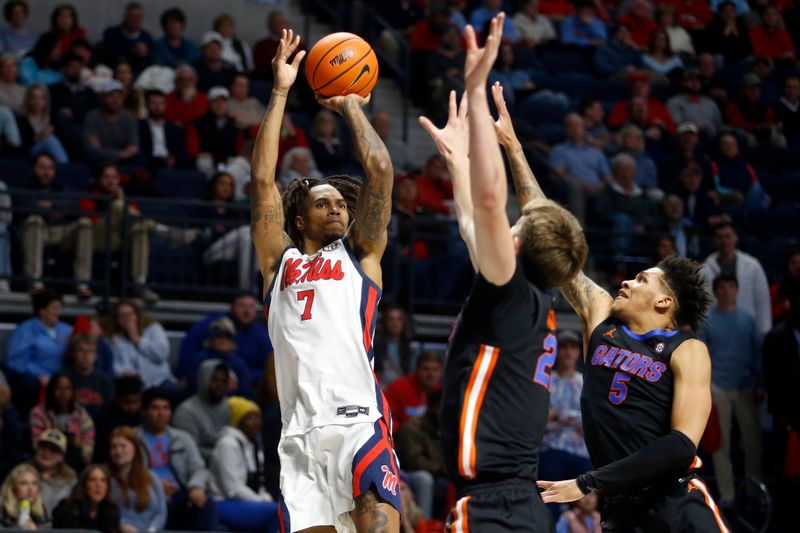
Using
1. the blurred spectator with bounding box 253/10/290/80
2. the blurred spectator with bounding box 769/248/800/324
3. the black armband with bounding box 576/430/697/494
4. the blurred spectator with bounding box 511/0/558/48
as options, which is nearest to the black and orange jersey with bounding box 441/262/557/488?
the black armband with bounding box 576/430/697/494

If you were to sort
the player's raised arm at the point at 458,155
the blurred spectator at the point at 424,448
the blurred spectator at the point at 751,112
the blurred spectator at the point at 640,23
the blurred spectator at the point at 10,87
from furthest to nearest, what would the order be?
1. the blurred spectator at the point at 640,23
2. the blurred spectator at the point at 751,112
3. the blurred spectator at the point at 10,87
4. the blurred spectator at the point at 424,448
5. the player's raised arm at the point at 458,155

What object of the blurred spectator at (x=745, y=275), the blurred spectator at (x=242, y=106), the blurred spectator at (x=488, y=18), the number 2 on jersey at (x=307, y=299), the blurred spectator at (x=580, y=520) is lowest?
the blurred spectator at (x=580, y=520)

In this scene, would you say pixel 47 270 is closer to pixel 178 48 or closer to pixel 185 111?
pixel 185 111

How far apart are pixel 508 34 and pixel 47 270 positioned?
7177mm

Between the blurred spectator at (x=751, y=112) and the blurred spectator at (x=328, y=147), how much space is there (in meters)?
5.76

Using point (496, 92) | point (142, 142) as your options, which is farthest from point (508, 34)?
point (496, 92)

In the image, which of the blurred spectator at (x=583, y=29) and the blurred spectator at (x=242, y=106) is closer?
the blurred spectator at (x=242, y=106)

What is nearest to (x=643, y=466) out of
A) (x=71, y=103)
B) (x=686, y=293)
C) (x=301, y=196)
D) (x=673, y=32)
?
(x=686, y=293)

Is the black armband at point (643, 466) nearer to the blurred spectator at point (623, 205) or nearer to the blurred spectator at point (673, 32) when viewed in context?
the blurred spectator at point (623, 205)

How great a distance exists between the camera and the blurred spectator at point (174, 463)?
10602 millimetres

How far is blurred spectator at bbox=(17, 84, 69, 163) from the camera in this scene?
43.8ft

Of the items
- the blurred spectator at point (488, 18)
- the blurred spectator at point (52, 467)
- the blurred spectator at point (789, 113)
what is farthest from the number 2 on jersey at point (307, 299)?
the blurred spectator at point (789, 113)

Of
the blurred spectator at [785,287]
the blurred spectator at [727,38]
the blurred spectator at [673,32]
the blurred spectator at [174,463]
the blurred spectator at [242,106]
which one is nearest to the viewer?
the blurred spectator at [174,463]

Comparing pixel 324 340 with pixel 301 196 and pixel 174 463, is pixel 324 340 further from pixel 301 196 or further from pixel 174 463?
pixel 174 463
